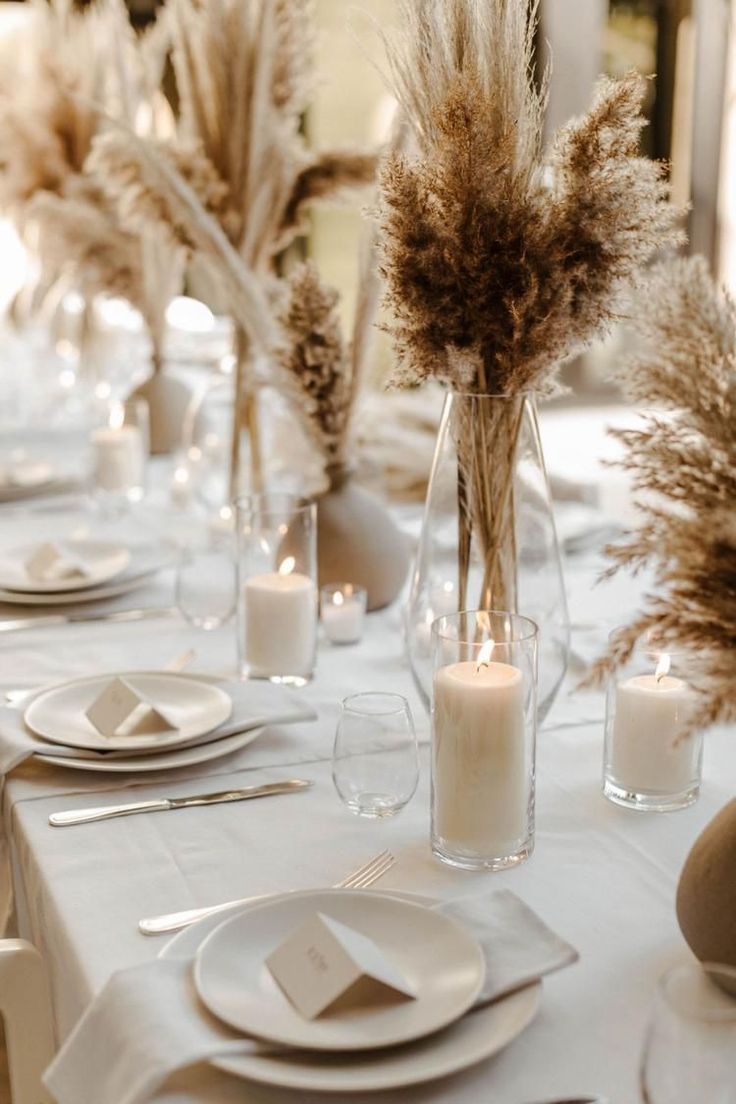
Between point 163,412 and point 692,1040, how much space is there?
7.21 ft

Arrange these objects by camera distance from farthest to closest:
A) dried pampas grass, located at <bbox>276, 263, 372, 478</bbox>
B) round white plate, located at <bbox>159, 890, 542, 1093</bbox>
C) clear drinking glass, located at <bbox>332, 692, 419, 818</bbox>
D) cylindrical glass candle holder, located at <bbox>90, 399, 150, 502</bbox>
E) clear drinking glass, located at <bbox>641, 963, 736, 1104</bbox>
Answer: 1. cylindrical glass candle holder, located at <bbox>90, 399, 150, 502</bbox>
2. dried pampas grass, located at <bbox>276, 263, 372, 478</bbox>
3. clear drinking glass, located at <bbox>332, 692, 419, 818</bbox>
4. round white plate, located at <bbox>159, 890, 542, 1093</bbox>
5. clear drinking glass, located at <bbox>641, 963, 736, 1104</bbox>

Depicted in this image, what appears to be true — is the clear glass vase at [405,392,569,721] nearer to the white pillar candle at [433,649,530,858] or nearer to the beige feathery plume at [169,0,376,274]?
the white pillar candle at [433,649,530,858]

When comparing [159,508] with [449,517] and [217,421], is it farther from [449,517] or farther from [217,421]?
[449,517]

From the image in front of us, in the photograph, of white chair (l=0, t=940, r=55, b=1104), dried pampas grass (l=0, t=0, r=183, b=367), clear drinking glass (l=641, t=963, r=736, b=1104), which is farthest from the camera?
dried pampas grass (l=0, t=0, r=183, b=367)

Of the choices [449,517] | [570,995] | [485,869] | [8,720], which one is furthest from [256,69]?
[570,995]

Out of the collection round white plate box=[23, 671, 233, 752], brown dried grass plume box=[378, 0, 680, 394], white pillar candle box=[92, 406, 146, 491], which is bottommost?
round white plate box=[23, 671, 233, 752]

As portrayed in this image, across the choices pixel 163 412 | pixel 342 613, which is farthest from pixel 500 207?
pixel 163 412

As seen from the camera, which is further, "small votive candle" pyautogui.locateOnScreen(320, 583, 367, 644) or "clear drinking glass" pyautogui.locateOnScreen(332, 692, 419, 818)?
"small votive candle" pyautogui.locateOnScreen(320, 583, 367, 644)

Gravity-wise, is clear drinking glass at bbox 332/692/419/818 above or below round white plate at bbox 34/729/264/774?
above

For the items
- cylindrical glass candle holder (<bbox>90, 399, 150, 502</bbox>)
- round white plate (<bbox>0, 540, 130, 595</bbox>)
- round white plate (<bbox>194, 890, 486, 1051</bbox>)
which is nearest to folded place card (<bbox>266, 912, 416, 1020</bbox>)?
round white plate (<bbox>194, 890, 486, 1051</bbox>)

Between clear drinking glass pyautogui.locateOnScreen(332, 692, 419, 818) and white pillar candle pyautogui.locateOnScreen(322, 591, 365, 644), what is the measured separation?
455 millimetres

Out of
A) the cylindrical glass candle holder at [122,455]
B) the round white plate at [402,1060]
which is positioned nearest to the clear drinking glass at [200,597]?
the cylindrical glass candle holder at [122,455]

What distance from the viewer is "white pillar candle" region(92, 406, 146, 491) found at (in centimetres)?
218

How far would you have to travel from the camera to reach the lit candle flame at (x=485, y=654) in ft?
3.34
